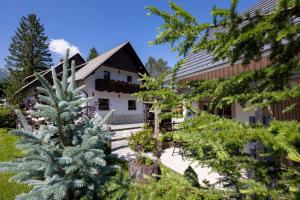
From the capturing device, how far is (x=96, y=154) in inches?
95.9

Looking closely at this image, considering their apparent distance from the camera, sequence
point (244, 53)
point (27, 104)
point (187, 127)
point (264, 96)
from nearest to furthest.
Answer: point (264, 96) < point (187, 127) < point (244, 53) < point (27, 104)

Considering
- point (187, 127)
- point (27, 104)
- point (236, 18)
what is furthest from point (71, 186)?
point (27, 104)

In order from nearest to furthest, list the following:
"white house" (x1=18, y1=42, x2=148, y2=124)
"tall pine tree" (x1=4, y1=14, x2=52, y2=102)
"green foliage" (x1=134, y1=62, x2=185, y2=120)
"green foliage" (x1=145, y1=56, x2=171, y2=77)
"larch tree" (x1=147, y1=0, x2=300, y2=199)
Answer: "larch tree" (x1=147, y1=0, x2=300, y2=199) → "green foliage" (x1=134, y1=62, x2=185, y2=120) → "white house" (x1=18, y1=42, x2=148, y2=124) → "tall pine tree" (x1=4, y1=14, x2=52, y2=102) → "green foliage" (x1=145, y1=56, x2=171, y2=77)

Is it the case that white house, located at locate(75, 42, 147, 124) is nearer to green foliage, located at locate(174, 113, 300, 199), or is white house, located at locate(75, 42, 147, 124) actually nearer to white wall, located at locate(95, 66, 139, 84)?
white wall, located at locate(95, 66, 139, 84)

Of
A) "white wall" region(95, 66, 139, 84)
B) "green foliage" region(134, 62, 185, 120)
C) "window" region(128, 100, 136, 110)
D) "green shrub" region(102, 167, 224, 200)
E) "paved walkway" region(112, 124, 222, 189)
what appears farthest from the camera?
"window" region(128, 100, 136, 110)

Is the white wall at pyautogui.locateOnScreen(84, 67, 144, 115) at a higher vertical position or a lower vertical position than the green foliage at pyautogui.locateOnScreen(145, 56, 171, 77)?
lower

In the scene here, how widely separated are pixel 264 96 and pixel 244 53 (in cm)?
49

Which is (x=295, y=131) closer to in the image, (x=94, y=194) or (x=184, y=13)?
(x=184, y=13)

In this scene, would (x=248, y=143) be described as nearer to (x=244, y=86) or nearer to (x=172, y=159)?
(x=244, y=86)

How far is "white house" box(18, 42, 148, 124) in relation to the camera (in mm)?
21438

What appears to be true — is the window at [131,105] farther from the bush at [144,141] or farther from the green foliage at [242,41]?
the green foliage at [242,41]

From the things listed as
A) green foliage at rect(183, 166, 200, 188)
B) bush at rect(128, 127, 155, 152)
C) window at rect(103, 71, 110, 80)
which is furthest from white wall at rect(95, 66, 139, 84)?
green foliage at rect(183, 166, 200, 188)

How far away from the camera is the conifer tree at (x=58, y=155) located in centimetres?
218

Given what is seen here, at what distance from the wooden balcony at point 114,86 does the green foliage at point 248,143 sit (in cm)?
2060
